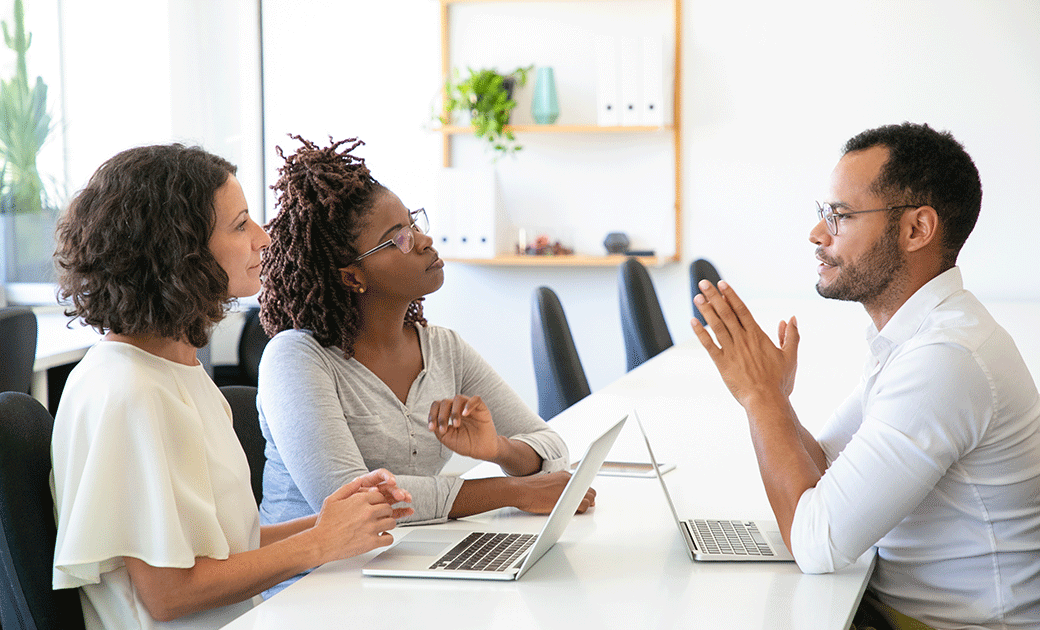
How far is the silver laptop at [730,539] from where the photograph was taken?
1.32m

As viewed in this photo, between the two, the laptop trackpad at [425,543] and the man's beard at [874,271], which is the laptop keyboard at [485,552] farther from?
the man's beard at [874,271]

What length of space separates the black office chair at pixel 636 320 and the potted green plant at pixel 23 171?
2.33 metres

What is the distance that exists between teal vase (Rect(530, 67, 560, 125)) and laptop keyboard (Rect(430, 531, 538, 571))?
3.57 meters

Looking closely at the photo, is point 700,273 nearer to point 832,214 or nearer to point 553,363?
point 553,363

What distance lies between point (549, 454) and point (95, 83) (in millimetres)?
3477

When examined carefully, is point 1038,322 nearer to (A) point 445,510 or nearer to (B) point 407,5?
A: (A) point 445,510

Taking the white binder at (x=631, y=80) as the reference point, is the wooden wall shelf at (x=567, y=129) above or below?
below

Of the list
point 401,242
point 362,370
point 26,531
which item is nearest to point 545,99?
point 401,242

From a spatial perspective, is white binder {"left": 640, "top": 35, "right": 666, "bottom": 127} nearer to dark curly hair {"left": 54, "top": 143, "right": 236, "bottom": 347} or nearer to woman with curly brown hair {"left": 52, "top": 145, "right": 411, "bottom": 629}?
woman with curly brown hair {"left": 52, "top": 145, "right": 411, "bottom": 629}

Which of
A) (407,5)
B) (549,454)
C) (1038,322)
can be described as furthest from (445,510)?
(407,5)

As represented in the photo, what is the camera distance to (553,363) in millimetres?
2646

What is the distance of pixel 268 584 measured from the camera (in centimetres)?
125

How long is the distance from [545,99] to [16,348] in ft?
9.59

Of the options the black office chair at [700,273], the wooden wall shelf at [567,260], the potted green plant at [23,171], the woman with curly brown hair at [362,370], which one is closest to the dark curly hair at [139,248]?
the woman with curly brown hair at [362,370]
